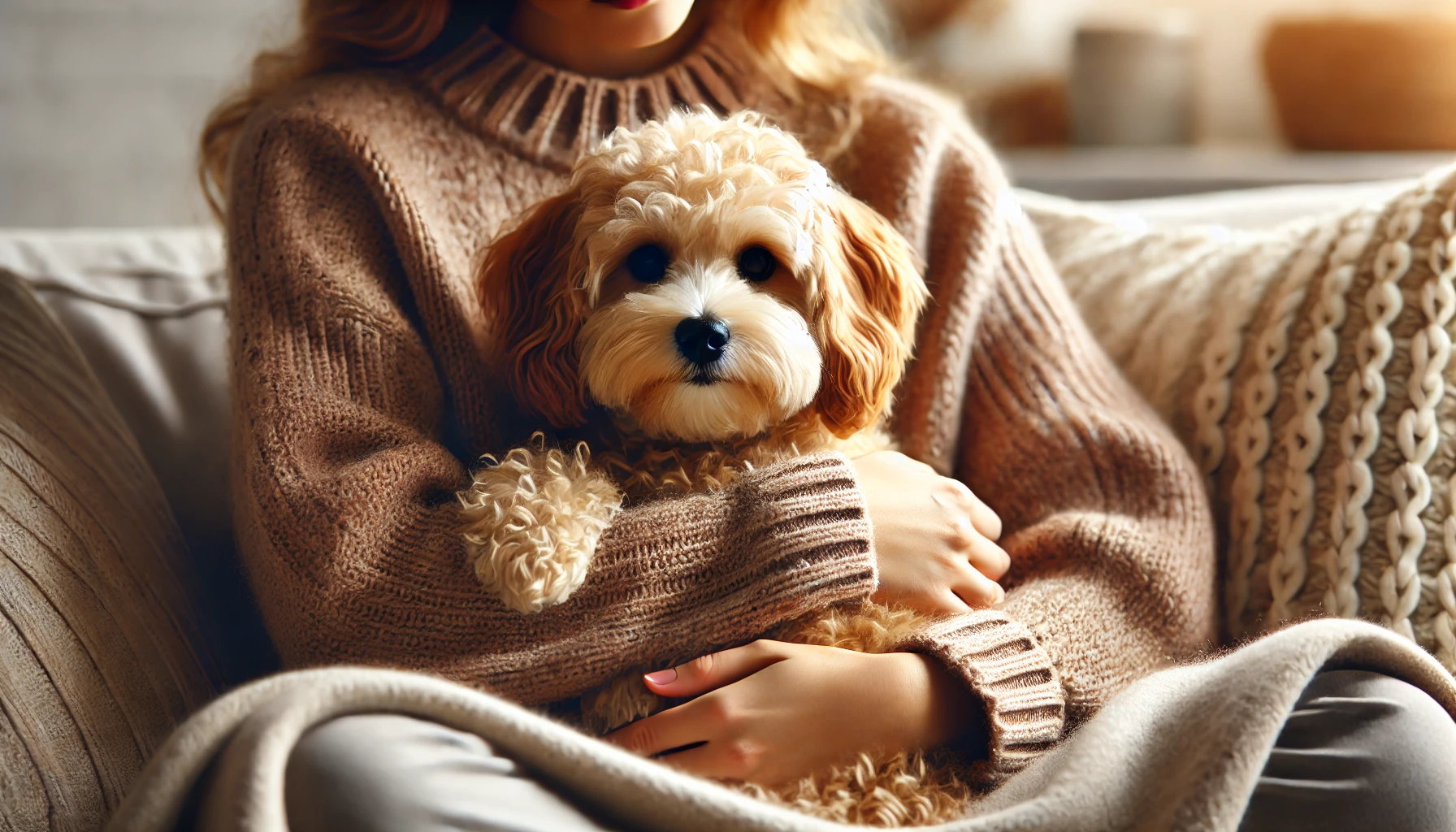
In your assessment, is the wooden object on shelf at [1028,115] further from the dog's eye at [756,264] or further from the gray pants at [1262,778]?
the gray pants at [1262,778]

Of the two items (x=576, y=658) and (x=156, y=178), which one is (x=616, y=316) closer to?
(x=576, y=658)

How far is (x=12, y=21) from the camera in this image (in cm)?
214

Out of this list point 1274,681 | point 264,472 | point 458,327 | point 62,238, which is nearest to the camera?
point 1274,681

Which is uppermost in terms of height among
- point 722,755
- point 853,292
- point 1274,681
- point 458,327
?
point 853,292

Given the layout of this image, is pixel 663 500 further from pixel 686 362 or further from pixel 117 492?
pixel 117 492

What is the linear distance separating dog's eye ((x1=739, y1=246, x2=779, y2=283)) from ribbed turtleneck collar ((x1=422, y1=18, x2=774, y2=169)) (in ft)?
1.18

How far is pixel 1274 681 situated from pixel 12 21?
2.45 m

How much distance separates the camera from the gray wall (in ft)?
7.10

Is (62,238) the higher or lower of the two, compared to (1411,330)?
lower

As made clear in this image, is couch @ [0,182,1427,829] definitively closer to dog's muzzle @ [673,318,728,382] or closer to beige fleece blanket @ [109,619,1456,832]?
beige fleece blanket @ [109,619,1456,832]

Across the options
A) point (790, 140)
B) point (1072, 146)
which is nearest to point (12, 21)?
point (790, 140)

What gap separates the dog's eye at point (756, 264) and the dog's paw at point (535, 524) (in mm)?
241

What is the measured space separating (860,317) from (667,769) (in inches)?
17.9

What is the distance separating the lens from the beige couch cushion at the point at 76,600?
3.21 feet
